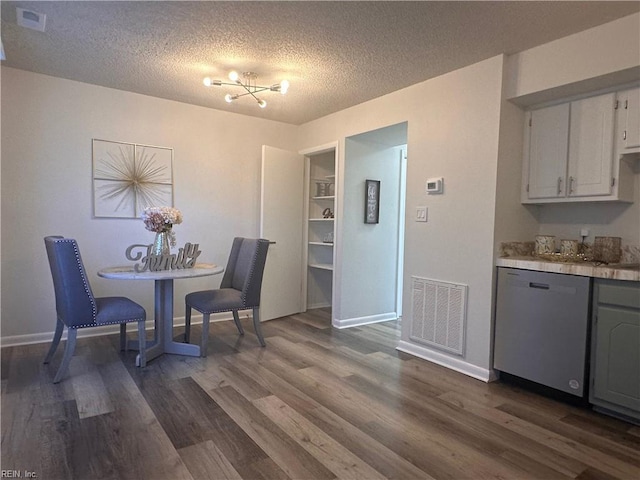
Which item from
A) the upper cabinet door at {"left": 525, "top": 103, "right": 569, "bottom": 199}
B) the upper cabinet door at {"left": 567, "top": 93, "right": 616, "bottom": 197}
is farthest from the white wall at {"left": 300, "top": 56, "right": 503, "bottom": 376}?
the upper cabinet door at {"left": 567, "top": 93, "right": 616, "bottom": 197}

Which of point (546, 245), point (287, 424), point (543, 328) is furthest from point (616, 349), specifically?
point (287, 424)

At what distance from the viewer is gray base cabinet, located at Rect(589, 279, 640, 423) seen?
222 cm

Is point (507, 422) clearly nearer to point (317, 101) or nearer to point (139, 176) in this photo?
point (317, 101)

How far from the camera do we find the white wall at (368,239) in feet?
14.0

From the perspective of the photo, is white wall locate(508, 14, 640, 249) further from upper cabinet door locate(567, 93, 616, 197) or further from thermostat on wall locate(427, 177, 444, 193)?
thermostat on wall locate(427, 177, 444, 193)

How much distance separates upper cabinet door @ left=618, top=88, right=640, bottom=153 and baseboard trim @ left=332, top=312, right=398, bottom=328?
9.19ft

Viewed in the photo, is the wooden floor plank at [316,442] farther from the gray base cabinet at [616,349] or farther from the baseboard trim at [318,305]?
the baseboard trim at [318,305]

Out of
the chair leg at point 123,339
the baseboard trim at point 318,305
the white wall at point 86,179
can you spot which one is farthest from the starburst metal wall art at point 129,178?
the baseboard trim at point 318,305

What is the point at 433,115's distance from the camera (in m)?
3.31

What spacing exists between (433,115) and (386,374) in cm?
212

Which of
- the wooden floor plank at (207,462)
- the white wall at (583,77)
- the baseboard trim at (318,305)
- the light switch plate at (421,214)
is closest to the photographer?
the wooden floor plank at (207,462)

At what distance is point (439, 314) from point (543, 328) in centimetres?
78

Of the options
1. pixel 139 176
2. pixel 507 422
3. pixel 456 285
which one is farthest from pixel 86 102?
pixel 507 422

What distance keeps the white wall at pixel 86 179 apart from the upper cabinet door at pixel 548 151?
9.65ft
